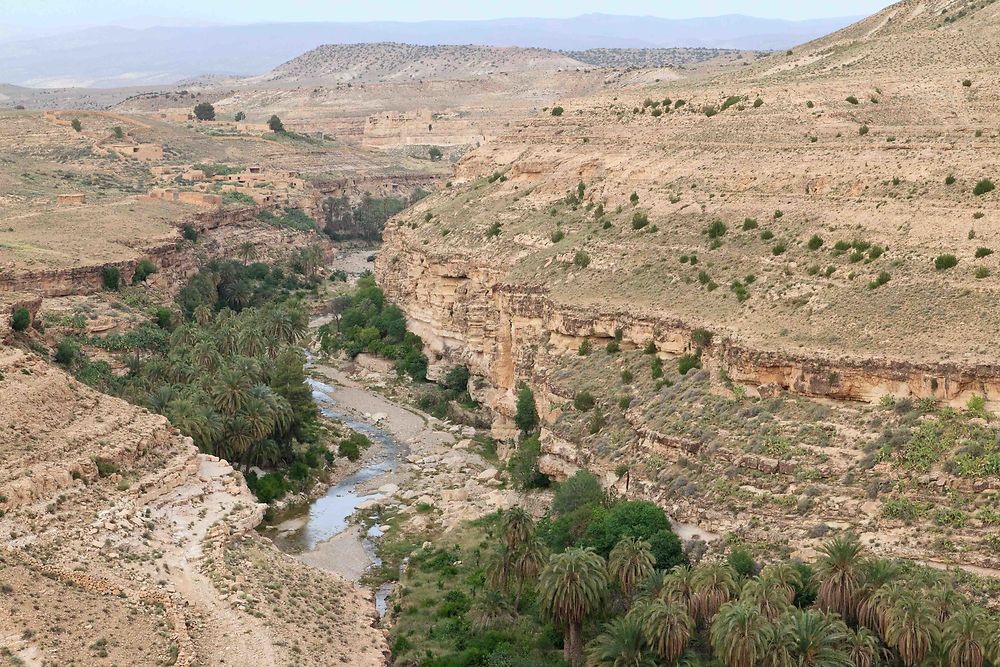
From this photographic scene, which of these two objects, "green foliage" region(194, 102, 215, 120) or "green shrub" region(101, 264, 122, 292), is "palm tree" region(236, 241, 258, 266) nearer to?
"green shrub" region(101, 264, 122, 292)

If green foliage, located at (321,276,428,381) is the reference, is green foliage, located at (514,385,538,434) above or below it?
above

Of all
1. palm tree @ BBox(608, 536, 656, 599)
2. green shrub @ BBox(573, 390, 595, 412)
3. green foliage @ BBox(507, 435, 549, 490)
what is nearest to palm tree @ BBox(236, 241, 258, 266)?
green foliage @ BBox(507, 435, 549, 490)

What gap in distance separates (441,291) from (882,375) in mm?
32850

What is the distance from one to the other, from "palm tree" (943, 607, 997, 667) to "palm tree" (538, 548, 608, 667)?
9.18 meters

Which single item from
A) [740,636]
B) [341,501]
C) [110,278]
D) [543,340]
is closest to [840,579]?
[740,636]

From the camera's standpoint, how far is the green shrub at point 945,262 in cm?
4578

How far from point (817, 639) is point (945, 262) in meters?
17.4

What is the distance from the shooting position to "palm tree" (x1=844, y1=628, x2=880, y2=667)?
33.2 metres

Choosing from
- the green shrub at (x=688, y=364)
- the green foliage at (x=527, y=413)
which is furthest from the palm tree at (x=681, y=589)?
the green foliage at (x=527, y=413)

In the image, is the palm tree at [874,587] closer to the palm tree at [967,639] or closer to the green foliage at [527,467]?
the palm tree at [967,639]

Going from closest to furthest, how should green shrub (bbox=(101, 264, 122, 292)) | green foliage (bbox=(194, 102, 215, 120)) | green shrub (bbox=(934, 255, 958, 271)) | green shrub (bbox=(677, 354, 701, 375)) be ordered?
green shrub (bbox=(934, 255, 958, 271))
green shrub (bbox=(677, 354, 701, 375))
green shrub (bbox=(101, 264, 122, 292))
green foliage (bbox=(194, 102, 215, 120))

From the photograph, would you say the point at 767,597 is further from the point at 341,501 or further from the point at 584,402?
the point at 341,501

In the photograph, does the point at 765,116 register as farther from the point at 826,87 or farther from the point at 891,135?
the point at 891,135

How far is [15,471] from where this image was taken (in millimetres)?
40688
